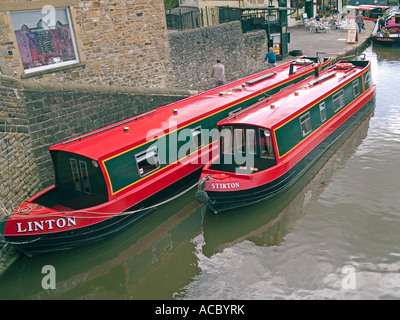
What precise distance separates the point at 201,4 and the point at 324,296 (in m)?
17.5

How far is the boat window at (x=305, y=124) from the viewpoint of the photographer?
34.1ft

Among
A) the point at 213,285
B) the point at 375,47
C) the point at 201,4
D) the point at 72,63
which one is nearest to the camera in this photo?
the point at 213,285

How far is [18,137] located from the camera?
8.81 meters

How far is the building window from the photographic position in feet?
33.4

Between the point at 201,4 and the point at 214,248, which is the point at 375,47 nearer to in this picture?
the point at 201,4

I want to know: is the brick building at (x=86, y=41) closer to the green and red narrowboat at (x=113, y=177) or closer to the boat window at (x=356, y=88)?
the green and red narrowboat at (x=113, y=177)

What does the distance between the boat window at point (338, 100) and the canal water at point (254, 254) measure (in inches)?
99.1

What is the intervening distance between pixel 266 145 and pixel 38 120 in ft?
17.0

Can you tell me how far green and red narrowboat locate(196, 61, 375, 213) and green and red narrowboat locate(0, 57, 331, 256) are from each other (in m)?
0.81

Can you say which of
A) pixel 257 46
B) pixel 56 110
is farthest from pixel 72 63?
pixel 257 46

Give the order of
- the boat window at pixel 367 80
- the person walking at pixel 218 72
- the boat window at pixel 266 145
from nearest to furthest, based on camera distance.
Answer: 1. the boat window at pixel 266 145
2. the boat window at pixel 367 80
3. the person walking at pixel 218 72

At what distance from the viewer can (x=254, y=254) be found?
26.0ft

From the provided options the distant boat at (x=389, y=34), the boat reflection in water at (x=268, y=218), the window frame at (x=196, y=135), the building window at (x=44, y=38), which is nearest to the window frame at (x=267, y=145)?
the boat reflection in water at (x=268, y=218)

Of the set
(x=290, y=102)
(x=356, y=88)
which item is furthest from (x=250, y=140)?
(x=356, y=88)
